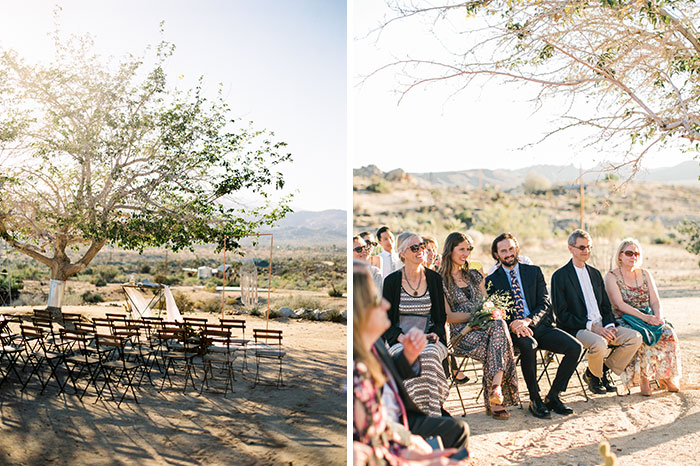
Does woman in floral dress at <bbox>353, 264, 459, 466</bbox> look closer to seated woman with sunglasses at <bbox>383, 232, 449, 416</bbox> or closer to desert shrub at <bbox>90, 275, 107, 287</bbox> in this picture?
seated woman with sunglasses at <bbox>383, 232, 449, 416</bbox>

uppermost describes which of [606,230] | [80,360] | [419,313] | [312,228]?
[606,230]

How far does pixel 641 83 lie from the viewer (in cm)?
601

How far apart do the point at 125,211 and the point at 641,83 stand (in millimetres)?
5312

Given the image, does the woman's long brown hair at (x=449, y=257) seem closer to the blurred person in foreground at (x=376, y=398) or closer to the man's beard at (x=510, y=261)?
the man's beard at (x=510, y=261)

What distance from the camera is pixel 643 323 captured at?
4793mm

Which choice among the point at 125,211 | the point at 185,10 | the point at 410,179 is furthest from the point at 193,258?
the point at 410,179

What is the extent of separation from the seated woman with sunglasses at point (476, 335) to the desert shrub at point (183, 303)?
2.99m

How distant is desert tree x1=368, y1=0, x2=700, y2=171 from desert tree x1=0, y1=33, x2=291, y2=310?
2028mm

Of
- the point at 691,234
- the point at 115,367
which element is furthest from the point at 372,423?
the point at 691,234

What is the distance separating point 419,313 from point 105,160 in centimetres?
329

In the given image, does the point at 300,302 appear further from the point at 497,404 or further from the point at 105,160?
the point at 497,404

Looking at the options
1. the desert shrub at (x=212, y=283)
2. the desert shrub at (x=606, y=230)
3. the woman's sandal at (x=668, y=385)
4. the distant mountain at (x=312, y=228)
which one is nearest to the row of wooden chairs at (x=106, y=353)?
the desert shrub at (x=212, y=283)

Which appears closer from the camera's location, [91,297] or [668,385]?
[668,385]

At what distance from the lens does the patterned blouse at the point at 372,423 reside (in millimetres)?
2330
